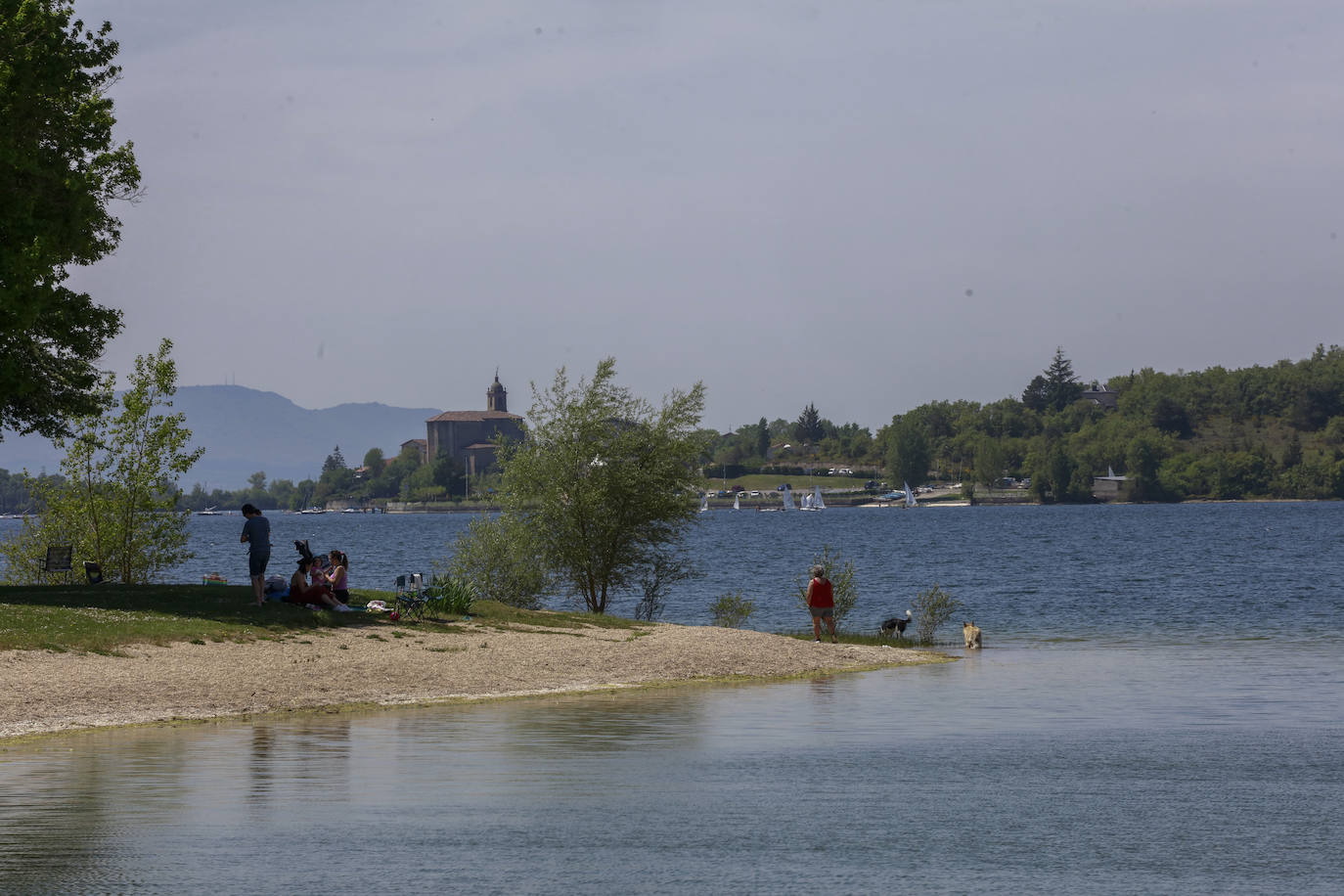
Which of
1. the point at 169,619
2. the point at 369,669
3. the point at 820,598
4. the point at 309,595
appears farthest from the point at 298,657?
the point at 820,598

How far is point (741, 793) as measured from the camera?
15789 mm

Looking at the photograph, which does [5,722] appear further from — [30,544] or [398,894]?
[30,544]

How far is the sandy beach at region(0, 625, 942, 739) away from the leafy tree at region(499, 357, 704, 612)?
20.9 ft

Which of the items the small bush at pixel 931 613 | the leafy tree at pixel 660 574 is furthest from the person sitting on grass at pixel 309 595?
the small bush at pixel 931 613

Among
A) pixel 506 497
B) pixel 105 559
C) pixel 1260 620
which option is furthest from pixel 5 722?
pixel 1260 620

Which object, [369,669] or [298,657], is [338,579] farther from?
[369,669]

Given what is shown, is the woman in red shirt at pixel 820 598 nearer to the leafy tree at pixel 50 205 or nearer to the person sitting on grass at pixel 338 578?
the person sitting on grass at pixel 338 578

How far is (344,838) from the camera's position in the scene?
43.1ft

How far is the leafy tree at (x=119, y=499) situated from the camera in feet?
123

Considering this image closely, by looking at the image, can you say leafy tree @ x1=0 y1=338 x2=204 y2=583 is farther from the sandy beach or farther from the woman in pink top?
the sandy beach

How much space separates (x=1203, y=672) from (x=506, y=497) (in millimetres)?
19016

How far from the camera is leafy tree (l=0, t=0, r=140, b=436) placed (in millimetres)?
27953

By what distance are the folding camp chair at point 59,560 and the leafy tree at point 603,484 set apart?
38.5ft

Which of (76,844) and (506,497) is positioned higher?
(506,497)
